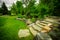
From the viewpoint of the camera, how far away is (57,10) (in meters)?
10.3

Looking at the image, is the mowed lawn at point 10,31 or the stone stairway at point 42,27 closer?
the mowed lawn at point 10,31

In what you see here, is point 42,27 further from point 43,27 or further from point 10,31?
point 10,31

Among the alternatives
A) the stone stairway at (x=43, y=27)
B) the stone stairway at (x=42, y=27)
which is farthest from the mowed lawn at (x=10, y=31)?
the stone stairway at (x=42, y=27)

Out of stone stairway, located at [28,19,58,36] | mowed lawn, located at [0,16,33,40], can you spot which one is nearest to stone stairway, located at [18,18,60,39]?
stone stairway, located at [28,19,58,36]

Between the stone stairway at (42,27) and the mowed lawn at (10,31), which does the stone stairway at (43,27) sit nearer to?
the stone stairway at (42,27)

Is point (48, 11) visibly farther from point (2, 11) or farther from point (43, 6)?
point (2, 11)

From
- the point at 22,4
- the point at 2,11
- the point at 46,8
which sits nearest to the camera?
the point at 46,8

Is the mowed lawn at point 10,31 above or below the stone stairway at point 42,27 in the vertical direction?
below

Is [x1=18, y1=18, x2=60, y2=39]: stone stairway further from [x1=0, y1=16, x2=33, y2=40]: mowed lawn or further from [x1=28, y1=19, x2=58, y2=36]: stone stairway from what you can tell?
[x1=0, y1=16, x2=33, y2=40]: mowed lawn

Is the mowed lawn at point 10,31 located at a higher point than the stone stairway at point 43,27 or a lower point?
lower

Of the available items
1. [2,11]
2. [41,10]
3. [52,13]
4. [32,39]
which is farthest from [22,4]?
[32,39]

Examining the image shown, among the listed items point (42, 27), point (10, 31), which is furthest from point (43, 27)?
point (10, 31)

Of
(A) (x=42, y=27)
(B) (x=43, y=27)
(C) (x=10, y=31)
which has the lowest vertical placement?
(C) (x=10, y=31)

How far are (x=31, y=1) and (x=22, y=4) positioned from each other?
11.4 ft
